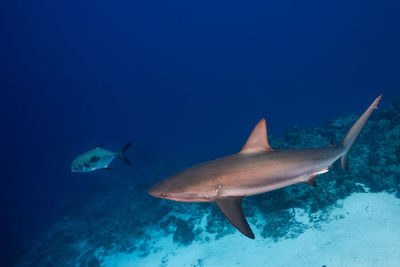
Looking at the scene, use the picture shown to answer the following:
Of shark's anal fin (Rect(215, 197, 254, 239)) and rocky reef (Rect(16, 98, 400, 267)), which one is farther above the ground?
shark's anal fin (Rect(215, 197, 254, 239))

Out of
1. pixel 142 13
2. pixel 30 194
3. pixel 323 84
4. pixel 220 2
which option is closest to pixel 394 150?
pixel 30 194

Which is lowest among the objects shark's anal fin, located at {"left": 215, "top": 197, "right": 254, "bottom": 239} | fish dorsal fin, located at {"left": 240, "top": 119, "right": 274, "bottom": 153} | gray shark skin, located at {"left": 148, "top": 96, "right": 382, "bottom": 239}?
shark's anal fin, located at {"left": 215, "top": 197, "right": 254, "bottom": 239}

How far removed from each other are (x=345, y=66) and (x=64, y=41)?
9922 inches

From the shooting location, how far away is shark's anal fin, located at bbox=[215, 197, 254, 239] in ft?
7.25

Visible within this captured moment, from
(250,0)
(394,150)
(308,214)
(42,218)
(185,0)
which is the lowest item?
(42,218)

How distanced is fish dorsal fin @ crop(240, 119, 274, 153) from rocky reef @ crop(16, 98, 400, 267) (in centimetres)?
505

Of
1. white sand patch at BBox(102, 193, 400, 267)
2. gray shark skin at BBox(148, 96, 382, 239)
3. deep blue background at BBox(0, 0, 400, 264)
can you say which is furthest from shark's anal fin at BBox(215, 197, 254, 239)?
deep blue background at BBox(0, 0, 400, 264)

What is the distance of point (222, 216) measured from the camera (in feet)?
30.6

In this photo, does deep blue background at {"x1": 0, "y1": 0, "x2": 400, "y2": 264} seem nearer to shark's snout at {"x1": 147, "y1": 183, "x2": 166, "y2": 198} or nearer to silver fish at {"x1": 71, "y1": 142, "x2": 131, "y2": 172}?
silver fish at {"x1": 71, "y1": 142, "x2": 131, "y2": 172}

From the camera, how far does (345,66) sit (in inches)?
5684

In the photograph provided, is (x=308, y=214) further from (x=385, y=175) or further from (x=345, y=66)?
(x=345, y=66)

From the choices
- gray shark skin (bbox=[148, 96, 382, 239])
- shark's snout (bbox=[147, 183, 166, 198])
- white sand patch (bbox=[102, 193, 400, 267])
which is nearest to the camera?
gray shark skin (bbox=[148, 96, 382, 239])

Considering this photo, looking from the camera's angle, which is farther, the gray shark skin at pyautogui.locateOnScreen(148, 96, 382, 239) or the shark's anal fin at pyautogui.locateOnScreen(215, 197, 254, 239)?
the gray shark skin at pyautogui.locateOnScreen(148, 96, 382, 239)

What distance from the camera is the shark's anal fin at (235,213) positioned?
221 cm
